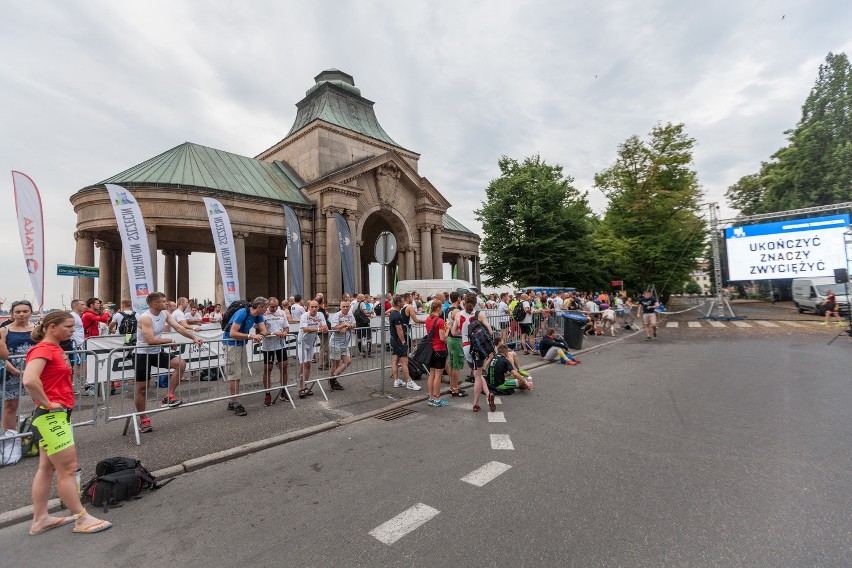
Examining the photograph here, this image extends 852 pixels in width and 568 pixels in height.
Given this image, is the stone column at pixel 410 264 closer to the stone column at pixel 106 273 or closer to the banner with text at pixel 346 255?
the banner with text at pixel 346 255

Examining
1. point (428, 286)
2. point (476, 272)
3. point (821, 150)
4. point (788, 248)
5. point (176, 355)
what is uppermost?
point (821, 150)

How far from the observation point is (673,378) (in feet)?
25.8

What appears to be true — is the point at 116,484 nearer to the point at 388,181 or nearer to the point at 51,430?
the point at 51,430

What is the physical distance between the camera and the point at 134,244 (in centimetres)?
1175

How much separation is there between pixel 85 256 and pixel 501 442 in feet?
72.1

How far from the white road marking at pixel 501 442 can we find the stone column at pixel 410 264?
20.4m

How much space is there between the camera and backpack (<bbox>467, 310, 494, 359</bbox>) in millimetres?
6234

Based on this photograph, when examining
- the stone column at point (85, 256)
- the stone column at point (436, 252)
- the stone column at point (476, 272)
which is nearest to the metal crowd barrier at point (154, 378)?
the stone column at point (85, 256)

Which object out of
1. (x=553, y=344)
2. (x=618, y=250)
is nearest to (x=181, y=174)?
(x=553, y=344)

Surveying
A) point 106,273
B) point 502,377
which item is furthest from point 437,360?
point 106,273

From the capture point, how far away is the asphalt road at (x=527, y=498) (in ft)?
8.41

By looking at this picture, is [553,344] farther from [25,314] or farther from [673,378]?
[25,314]

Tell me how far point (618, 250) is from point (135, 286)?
29.4 metres

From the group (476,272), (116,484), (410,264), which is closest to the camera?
(116,484)
